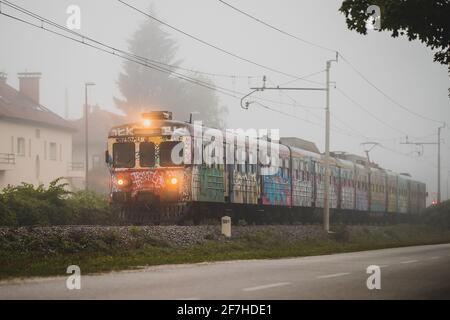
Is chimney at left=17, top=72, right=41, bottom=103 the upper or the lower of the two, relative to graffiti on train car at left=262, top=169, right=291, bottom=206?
upper

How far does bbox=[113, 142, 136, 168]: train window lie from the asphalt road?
39.5 ft

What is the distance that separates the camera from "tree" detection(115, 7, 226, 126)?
89.0m

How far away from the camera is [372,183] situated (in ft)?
176

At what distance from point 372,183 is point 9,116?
24.7 metres

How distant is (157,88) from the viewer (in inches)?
3499

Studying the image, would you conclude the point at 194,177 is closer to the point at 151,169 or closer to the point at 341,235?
the point at 151,169

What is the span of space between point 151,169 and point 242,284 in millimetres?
15774

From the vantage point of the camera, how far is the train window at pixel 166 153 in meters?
27.2

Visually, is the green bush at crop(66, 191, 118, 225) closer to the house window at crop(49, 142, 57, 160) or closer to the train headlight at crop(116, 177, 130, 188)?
the train headlight at crop(116, 177, 130, 188)

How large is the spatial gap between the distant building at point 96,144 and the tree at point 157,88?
10.3 ft

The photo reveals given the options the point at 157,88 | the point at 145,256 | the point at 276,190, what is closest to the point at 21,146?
the point at 157,88

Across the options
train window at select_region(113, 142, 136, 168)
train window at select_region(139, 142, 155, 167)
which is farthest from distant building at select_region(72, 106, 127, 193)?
train window at select_region(139, 142, 155, 167)
